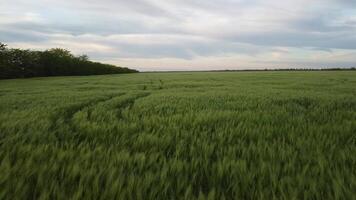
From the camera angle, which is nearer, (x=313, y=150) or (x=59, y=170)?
(x=59, y=170)

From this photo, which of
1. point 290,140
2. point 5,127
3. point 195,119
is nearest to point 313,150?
point 290,140

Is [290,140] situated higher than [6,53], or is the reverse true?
[6,53]

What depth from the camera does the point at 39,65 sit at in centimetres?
4959

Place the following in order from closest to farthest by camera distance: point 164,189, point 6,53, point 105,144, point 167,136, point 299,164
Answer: point 164,189, point 299,164, point 105,144, point 167,136, point 6,53

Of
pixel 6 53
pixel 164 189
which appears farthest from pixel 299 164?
pixel 6 53

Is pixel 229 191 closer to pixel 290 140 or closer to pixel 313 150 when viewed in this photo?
pixel 313 150

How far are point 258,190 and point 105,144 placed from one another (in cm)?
151

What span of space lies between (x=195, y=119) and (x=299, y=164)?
75.3 inches

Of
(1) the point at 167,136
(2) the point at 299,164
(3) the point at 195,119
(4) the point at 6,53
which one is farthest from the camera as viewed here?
(4) the point at 6,53

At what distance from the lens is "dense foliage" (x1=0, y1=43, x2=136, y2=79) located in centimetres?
4256

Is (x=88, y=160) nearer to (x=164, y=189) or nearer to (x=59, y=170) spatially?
(x=59, y=170)

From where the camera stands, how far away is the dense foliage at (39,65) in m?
42.6

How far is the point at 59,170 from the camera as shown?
5.64 feet

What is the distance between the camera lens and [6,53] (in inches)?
1690
